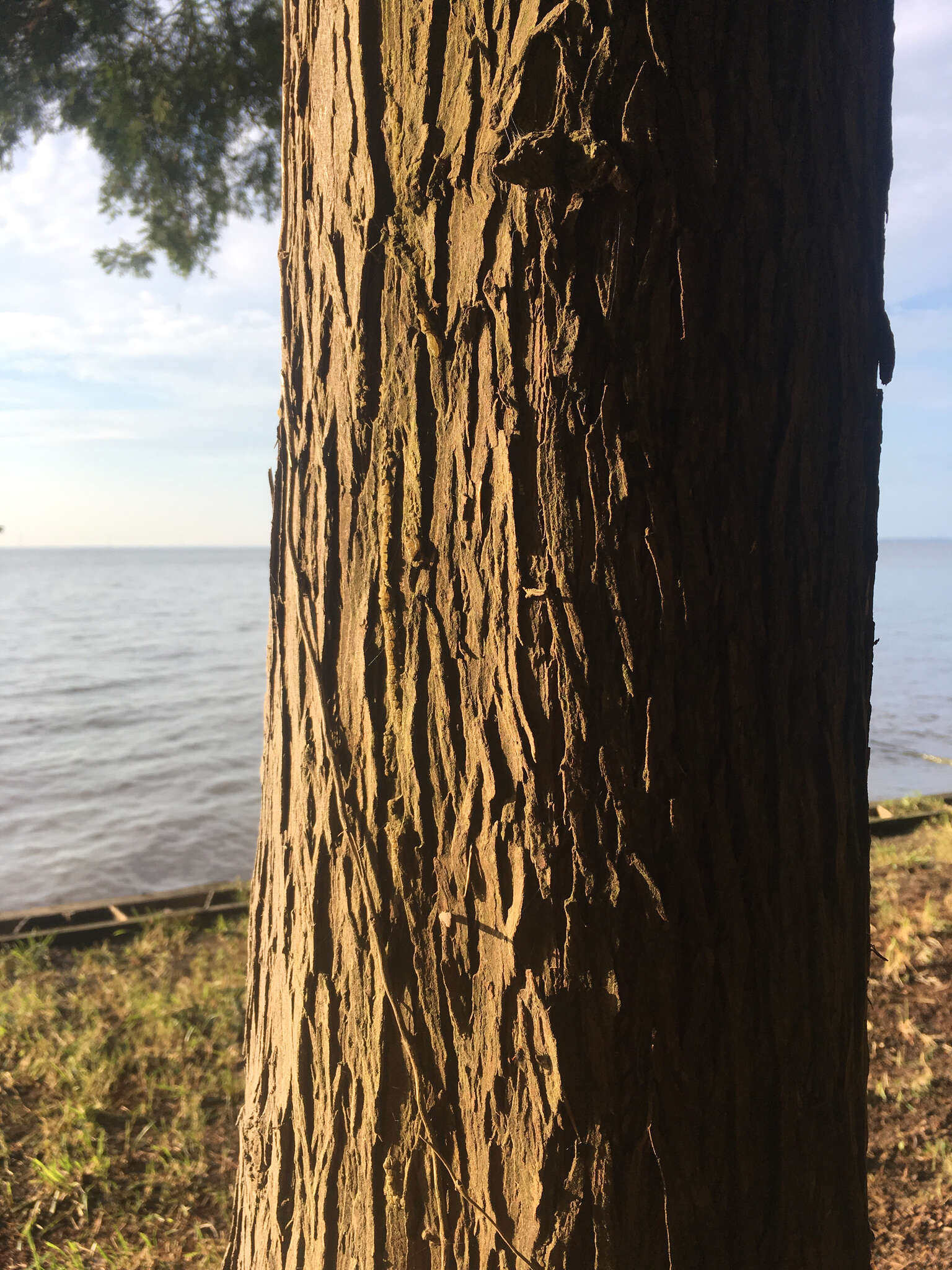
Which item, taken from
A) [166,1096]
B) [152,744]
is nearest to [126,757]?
[152,744]

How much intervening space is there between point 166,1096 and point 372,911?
8.05 feet

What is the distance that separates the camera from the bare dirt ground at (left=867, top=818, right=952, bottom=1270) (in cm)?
235

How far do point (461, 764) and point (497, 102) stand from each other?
2.88ft

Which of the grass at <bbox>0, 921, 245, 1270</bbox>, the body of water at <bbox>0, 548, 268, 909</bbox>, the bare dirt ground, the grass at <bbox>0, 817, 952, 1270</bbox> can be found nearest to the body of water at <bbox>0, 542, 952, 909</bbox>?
the body of water at <bbox>0, 548, 268, 909</bbox>

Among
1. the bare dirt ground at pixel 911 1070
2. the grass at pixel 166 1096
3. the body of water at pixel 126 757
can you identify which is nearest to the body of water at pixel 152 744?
the body of water at pixel 126 757

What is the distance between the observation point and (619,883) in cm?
116

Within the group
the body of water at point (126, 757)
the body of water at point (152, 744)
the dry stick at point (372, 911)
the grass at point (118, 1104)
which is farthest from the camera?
the body of water at point (152, 744)

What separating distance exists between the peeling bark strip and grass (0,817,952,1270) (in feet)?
5.00

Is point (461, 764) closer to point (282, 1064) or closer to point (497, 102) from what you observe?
point (282, 1064)

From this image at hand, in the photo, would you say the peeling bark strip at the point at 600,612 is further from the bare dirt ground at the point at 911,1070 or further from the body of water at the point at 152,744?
the body of water at the point at 152,744

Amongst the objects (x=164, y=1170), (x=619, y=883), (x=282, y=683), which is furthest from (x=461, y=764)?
(x=164, y=1170)

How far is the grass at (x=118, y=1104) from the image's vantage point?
2.50 m

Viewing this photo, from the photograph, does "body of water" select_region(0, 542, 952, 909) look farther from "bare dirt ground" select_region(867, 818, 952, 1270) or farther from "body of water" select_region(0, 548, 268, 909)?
"bare dirt ground" select_region(867, 818, 952, 1270)

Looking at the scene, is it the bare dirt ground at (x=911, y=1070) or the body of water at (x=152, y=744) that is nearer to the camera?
the bare dirt ground at (x=911, y=1070)
